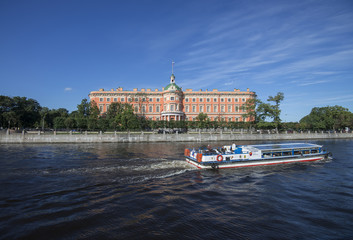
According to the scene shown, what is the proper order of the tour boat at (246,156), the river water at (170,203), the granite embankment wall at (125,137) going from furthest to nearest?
the granite embankment wall at (125,137) → the tour boat at (246,156) → the river water at (170,203)

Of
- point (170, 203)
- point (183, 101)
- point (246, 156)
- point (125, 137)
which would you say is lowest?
point (170, 203)

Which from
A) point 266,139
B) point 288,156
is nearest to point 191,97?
point 266,139

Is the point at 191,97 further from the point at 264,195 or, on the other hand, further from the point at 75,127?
the point at 264,195

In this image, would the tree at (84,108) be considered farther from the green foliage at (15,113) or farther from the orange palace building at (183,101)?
the green foliage at (15,113)

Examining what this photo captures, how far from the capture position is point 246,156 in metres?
17.8

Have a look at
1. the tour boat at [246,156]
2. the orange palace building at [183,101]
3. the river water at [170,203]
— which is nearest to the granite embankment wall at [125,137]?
the river water at [170,203]

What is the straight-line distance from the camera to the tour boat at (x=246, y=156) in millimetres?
16844

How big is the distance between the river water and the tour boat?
1.25m

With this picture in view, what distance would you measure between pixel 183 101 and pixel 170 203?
201 ft

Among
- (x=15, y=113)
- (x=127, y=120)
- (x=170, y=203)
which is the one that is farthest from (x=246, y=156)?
(x=15, y=113)

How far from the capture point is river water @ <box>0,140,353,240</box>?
7.31m

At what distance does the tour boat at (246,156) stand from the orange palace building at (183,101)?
4698 centimetres

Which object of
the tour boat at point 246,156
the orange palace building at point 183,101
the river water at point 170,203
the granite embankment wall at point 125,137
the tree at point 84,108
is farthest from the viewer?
the orange palace building at point 183,101

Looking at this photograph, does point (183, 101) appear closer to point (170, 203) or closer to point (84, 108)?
point (84, 108)
